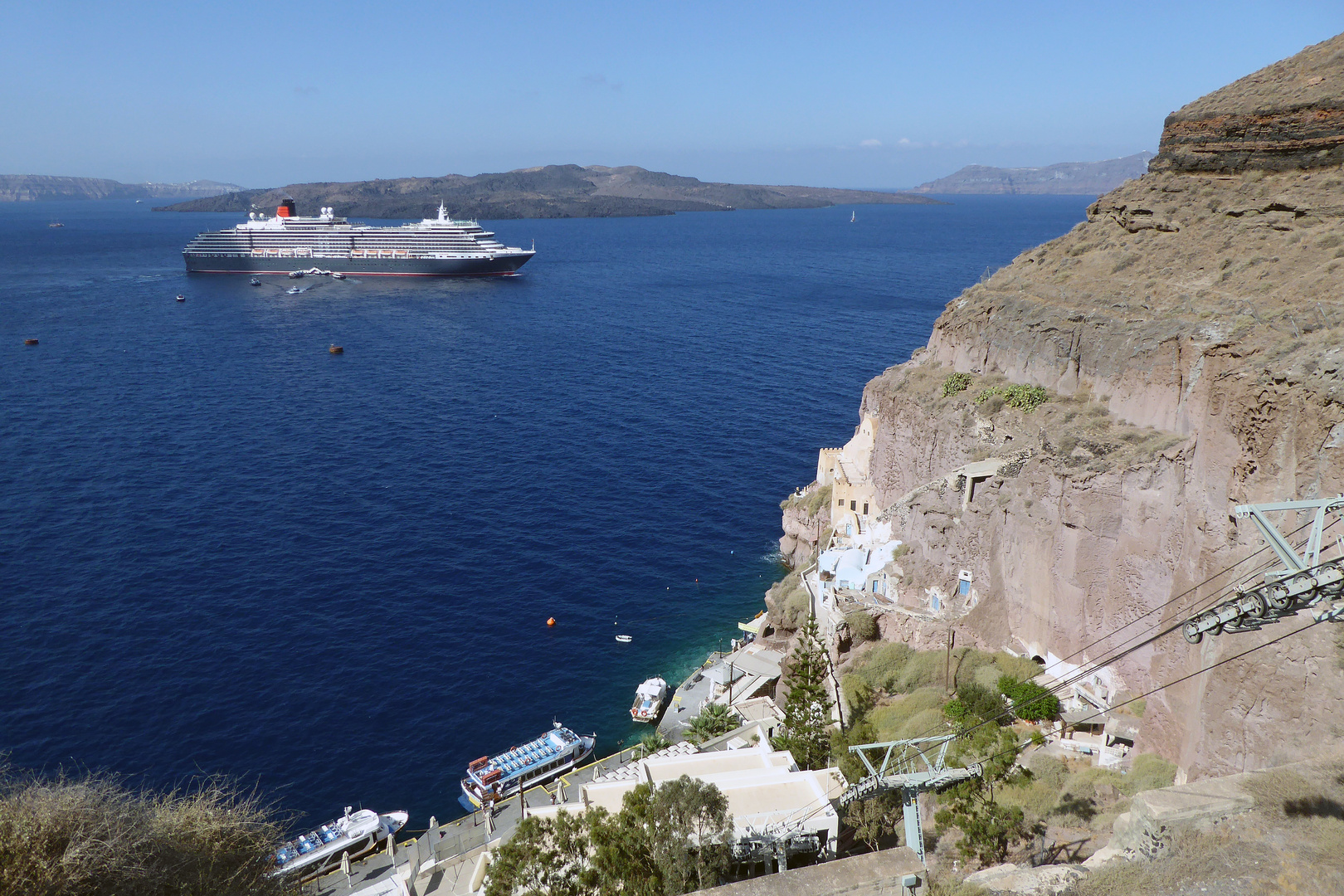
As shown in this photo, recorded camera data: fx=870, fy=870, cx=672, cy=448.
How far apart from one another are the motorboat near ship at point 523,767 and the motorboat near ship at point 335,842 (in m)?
3.09

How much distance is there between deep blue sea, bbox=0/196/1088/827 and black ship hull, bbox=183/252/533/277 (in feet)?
138

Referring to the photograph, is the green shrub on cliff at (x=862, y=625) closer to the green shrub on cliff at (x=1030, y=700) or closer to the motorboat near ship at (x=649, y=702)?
the green shrub on cliff at (x=1030, y=700)

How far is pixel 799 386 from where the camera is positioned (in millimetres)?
81938

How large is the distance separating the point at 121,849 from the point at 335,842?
16.6 m

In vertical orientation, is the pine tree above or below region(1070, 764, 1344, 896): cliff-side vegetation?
below

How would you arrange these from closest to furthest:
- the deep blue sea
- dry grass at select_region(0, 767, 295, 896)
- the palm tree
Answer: dry grass at select_region(0, 767, 295, 896), the palm tree, the deep blue sea

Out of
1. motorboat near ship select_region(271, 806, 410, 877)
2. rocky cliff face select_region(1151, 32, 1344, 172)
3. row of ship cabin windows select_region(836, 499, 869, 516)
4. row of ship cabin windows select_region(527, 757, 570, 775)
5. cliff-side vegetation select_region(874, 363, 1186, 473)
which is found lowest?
motorboat near ship select_region(271, 806, 410, 877)

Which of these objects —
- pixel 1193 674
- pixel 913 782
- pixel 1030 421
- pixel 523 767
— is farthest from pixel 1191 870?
pixel 523 767

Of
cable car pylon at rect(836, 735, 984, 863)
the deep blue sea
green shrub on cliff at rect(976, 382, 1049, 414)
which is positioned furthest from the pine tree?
green shrub on cliff at rect(976, 382, 1049, 414)

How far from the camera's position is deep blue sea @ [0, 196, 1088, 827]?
1458 inches

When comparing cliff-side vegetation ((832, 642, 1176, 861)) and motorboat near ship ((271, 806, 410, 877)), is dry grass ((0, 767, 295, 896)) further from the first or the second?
cliff-side vegetation ((832, 642, 1176, 861))

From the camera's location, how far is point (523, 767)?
34344mm

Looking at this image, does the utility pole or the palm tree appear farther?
the palm tree

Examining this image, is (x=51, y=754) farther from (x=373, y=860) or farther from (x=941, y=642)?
(x=941, y=642)
